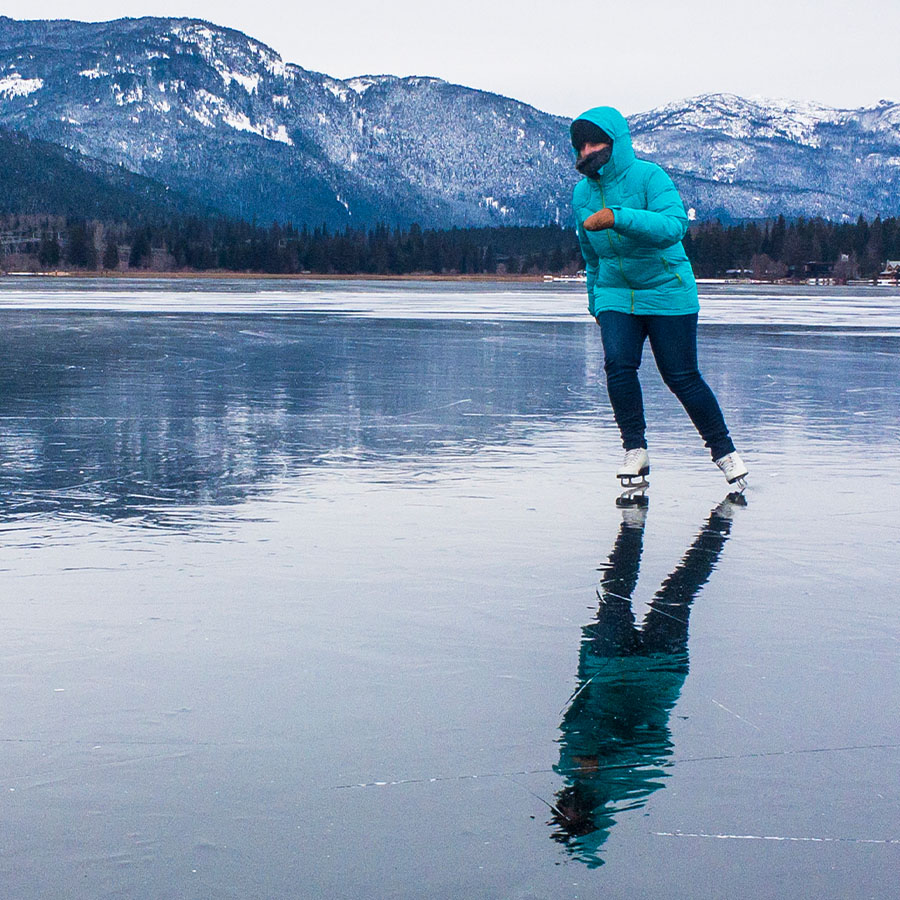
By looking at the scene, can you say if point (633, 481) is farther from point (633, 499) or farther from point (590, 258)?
point (590, 258)

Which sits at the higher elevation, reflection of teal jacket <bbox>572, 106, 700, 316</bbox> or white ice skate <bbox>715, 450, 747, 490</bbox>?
reflection of teal jacket <bbox>572, 106, 700, 316</bbox>

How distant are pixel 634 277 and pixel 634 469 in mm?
1016

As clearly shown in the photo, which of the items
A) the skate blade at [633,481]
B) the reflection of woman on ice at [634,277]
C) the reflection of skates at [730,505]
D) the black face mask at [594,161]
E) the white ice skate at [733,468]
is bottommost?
the reflection of skates at [730,505]

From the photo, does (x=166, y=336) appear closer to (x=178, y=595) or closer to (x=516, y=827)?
(x=178, y=595)

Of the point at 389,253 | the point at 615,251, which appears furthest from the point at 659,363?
the point at 389,253

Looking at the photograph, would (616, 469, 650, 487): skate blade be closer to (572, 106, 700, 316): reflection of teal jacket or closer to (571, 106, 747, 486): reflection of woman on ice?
(571, 106, 747, 486): reflection of woman on ice

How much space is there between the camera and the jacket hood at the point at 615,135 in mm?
6887

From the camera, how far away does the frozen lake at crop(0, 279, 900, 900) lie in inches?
97.1

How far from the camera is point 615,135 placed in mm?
6918

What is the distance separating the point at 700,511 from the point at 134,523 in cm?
256

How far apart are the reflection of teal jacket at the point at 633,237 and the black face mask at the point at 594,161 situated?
0.04m

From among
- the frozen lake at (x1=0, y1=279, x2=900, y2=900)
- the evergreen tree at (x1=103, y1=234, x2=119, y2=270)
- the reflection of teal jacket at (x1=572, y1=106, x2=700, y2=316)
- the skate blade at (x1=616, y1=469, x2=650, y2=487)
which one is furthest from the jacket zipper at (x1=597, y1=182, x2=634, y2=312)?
the evergreen tree at (x1=103, y1=234, x2=119, y2=270)

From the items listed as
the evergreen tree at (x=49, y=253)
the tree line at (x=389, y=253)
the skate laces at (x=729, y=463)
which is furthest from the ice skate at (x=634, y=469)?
the evergreen tree at (x=49, y=253)

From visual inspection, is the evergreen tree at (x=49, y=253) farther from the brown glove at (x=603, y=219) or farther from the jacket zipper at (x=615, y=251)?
the brown glove at (x=603, y=219)
